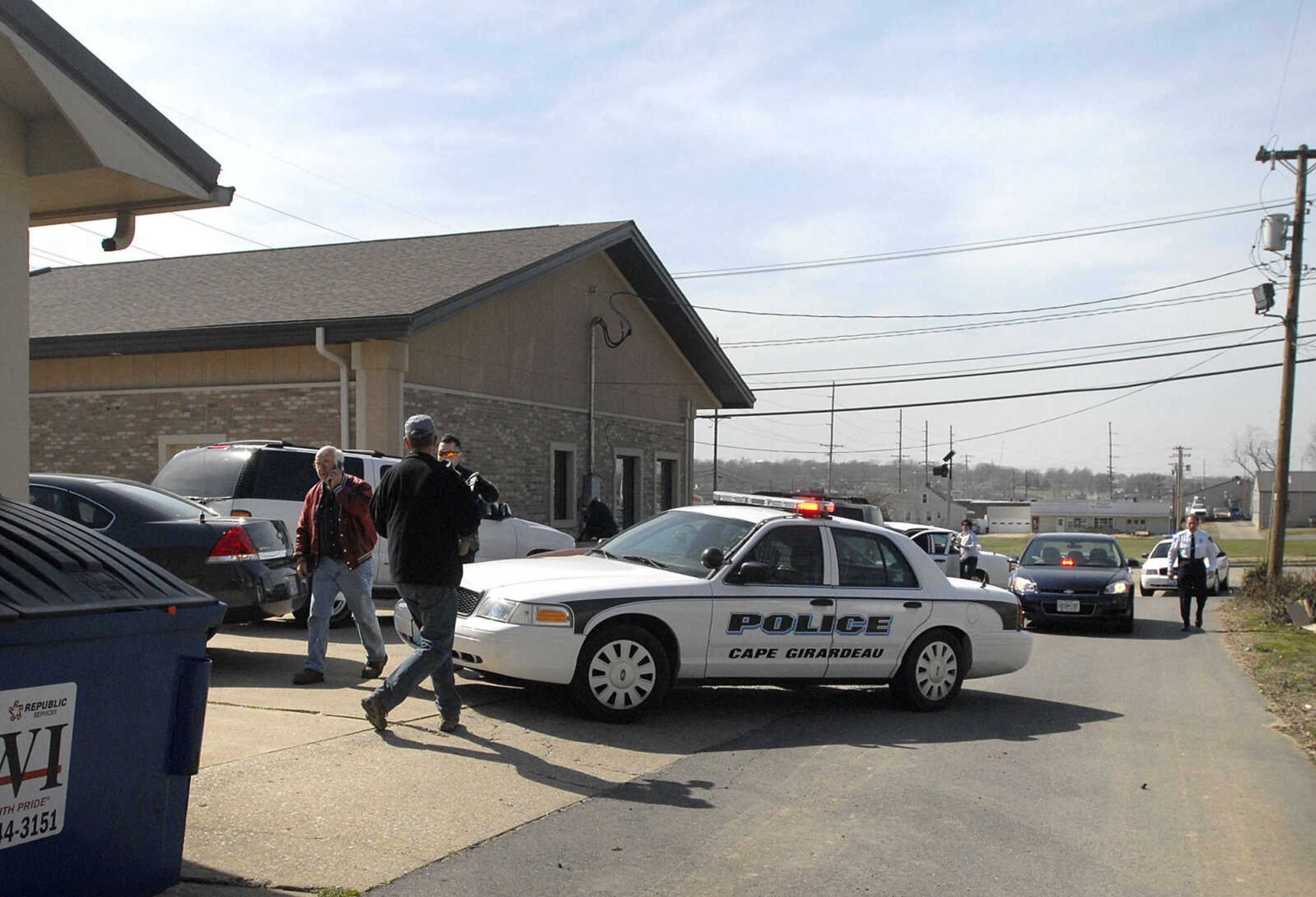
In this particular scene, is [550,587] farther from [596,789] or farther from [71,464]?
[71,464]

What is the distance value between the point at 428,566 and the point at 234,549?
3.29 m

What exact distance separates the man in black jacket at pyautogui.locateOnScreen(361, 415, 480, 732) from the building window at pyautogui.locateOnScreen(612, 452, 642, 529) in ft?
61.5

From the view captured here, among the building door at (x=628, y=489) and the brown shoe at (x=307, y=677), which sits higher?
the building door at (x=628, y=489)

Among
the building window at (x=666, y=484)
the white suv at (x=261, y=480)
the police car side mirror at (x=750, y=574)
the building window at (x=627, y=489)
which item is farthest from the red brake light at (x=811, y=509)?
the building window at (x=666, y=484)

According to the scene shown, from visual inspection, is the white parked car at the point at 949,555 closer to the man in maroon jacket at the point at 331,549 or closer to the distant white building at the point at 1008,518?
Result: the man in maroon jacket at the point at 331,549

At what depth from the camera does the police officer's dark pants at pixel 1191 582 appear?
17984 millimetres

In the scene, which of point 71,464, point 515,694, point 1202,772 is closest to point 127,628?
point 515,694

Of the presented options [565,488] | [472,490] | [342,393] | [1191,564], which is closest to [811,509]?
[472,490]

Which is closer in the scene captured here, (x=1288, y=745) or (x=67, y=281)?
(x=1288, y=745)

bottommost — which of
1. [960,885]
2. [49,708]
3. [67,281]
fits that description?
[960,885]

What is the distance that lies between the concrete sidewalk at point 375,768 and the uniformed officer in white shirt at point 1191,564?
1067cm

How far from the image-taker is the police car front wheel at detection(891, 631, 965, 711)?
9422mm

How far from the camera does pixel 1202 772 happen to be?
7.73 m

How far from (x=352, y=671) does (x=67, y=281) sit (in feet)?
59.8
